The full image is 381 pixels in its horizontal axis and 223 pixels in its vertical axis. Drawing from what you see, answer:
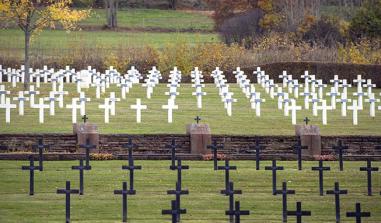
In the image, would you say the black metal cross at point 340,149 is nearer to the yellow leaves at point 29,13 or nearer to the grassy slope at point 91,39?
the yellow leaves at point 29,13

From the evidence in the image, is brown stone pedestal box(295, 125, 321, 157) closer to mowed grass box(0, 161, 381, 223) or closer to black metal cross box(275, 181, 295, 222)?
mowed grass box(0, 161, 381, 223)

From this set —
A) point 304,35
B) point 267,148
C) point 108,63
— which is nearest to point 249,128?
point 267,148

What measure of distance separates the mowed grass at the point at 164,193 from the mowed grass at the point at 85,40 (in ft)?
125

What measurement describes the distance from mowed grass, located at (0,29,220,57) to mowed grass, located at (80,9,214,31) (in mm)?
3021

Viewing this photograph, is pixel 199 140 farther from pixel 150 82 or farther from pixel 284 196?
pixel 150 82

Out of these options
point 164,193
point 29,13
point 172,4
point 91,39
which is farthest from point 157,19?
point 164,193

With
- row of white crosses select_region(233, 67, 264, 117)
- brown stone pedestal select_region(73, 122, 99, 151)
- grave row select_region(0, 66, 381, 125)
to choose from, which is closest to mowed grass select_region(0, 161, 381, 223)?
brown stone pedestal select_region(73, 122, 99, 151)

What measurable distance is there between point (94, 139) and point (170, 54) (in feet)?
106

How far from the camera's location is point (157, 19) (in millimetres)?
91688

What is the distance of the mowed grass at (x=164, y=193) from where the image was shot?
2144 centimetres

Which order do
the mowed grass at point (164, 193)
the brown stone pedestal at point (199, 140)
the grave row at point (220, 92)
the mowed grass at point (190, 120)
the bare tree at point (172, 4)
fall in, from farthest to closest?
the bare tree at point (172, 4), the grave row at point (220, 92), the mowed grass at point (190, 120), the brown stone pedestal at point (199, 140), the mowed grass at point (164, 193)

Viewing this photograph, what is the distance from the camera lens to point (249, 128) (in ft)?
115

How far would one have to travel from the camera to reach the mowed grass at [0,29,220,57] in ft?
227

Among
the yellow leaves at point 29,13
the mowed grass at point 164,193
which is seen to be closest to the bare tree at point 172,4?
the yellow leaves at point 29,13
